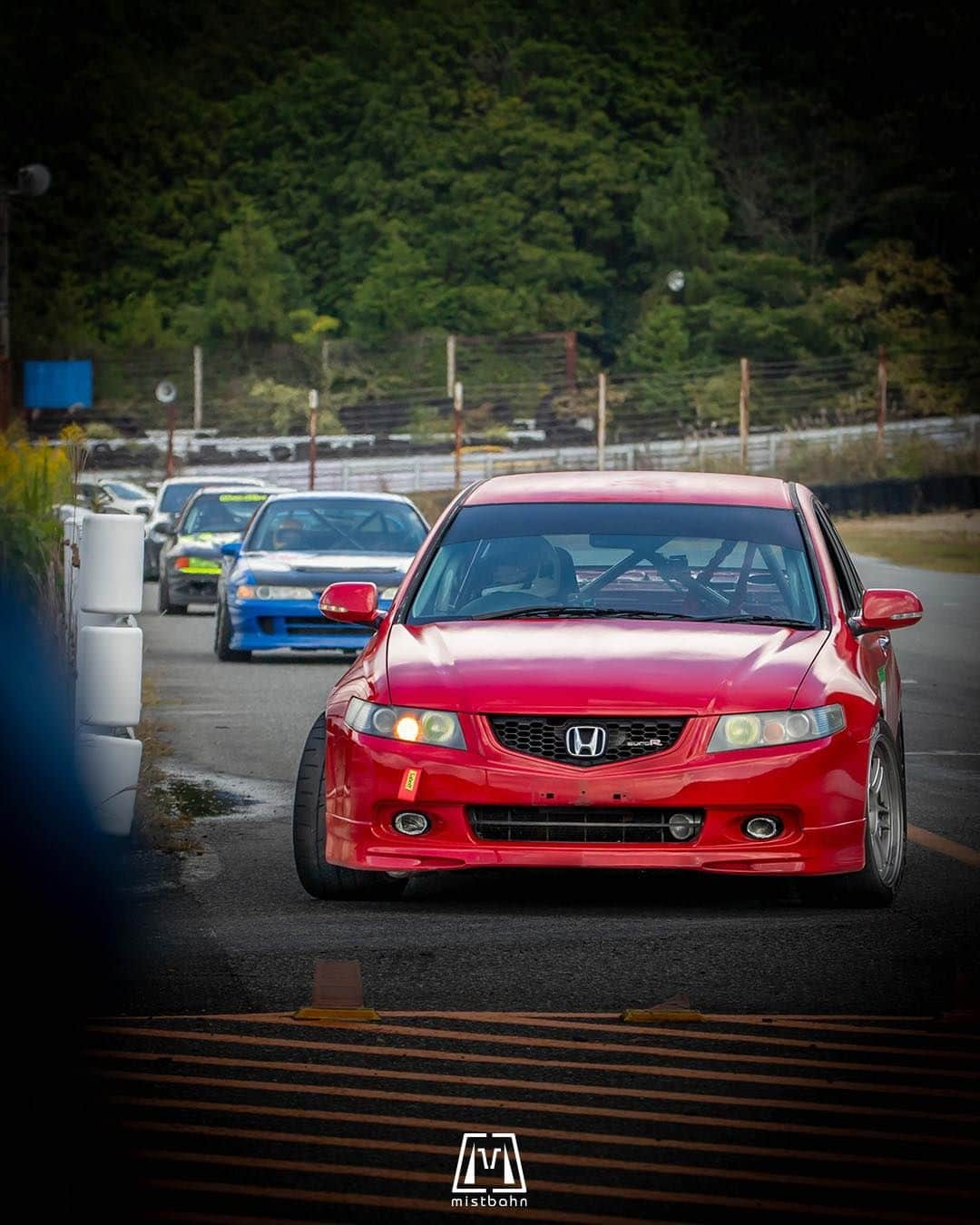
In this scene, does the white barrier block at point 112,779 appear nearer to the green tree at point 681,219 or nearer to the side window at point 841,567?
the side window at point 841,567

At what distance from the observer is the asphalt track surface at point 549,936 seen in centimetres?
714

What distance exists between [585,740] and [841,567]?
1879mm

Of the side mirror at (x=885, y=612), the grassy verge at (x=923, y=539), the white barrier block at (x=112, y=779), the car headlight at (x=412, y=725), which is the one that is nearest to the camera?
the car headlight at (x=412, y=725)

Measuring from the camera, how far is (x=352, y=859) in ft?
28.7

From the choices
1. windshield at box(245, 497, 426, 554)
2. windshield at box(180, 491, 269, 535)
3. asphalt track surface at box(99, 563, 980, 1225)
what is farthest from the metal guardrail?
asphalt track surface at box(99, 563, 980, 1225)

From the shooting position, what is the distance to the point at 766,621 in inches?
368

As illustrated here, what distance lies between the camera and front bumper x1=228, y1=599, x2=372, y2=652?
67.5ft

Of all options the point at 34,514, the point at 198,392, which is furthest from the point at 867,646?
the point at 198,392

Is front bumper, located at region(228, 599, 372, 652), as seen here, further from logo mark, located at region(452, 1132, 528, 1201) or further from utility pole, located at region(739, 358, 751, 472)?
utility pole, located at region(739, 358, 751, 472)

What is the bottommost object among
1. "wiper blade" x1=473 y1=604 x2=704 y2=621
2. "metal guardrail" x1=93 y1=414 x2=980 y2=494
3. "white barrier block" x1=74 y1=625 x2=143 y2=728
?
"metal guardrail" x1=93 y1=414 x2=980 y2=494

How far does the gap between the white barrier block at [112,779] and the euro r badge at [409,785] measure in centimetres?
192

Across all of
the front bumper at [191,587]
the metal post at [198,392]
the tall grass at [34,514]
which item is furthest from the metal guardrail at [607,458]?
the tall grass at [34,514]

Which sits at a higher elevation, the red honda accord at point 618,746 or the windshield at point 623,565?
the windshield at point 623,565

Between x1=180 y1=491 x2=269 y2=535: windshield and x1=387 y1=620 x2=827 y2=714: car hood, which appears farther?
x1=180 y1=491 x2=269 y2=535: windshield
